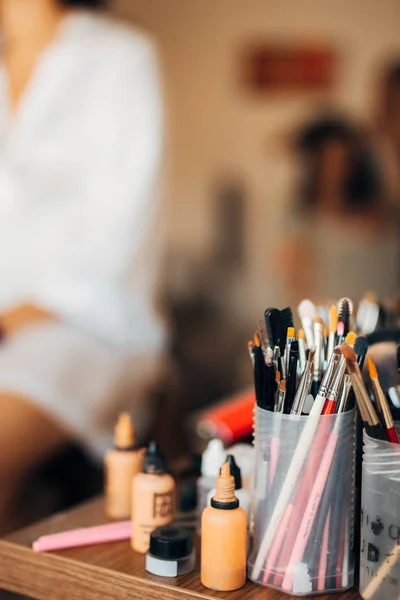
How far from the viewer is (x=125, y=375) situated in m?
1.25

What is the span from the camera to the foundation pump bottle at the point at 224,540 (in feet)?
2.07

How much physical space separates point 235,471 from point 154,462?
0.08 metres

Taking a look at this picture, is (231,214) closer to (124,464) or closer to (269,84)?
(269,84)

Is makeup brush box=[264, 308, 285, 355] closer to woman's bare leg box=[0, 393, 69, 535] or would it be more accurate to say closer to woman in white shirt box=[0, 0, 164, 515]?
woman's bare leg box=[0, 393, 69, 535]

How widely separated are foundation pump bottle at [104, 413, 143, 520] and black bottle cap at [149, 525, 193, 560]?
0.13 m

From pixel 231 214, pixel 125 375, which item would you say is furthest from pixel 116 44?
pixel 231 214

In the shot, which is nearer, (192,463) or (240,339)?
(192,463)

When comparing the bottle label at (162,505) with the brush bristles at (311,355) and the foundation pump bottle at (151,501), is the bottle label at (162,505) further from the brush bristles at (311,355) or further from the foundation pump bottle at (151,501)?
the brush bristles at (311,355)

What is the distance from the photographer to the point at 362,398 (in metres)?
0.61

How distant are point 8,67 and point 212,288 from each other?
206cm

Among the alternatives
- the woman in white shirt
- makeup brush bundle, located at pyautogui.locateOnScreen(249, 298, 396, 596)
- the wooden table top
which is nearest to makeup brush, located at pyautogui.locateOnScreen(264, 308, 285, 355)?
makeup brush bundle, located at pyautogui.locateOnScreen(249, 298, 396, 596)

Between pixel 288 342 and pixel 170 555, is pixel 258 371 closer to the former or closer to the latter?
pixel 288 342

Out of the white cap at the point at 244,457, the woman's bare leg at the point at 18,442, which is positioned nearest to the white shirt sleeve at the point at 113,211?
the woman's bare leg at the point at 18,442

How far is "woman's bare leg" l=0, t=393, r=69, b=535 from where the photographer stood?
41.9 inches
